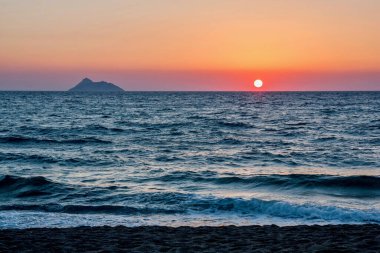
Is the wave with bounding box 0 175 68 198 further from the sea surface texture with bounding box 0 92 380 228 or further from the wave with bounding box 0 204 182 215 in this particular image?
the wave with bounding box 0 204 182 215

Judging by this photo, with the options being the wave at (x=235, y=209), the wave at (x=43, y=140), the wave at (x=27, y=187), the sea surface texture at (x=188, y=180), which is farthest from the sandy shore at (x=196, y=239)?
the wave at (x=43, y=140)

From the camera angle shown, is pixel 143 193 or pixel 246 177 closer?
pixel 143 193

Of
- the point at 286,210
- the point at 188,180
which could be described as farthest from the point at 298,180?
the point at 286,210

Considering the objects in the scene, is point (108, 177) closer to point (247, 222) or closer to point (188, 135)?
point (247, 222)

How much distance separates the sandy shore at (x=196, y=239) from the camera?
35.0 feet

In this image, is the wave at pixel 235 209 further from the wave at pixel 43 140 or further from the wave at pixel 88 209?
the wave at pixel 43 140

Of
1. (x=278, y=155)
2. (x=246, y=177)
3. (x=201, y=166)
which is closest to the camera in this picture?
(x=246, y=177)

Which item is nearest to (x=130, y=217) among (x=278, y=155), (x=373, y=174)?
(x=373, y=174)

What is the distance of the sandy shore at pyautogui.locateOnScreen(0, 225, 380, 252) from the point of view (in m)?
10.7

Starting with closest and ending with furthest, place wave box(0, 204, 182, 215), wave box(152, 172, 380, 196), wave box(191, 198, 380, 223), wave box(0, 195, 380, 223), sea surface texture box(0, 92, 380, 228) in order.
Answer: wave box(191, 198, 380, 223)
wave box(0, 195, 380, 223)
sea surface texture box(0, 92, 380, 228)
wave box(0, 204, 182, 215)
wave box(152, 172, 380, 196)

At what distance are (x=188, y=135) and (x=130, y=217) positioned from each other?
1083 inches

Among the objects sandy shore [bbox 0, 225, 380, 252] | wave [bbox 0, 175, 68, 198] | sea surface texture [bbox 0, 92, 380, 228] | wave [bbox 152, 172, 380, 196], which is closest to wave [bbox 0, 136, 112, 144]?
sea surface texture [bbox 0, 92, 380, 228]

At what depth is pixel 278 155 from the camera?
30797mm

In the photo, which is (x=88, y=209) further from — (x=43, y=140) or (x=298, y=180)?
(x=43, y=140)
